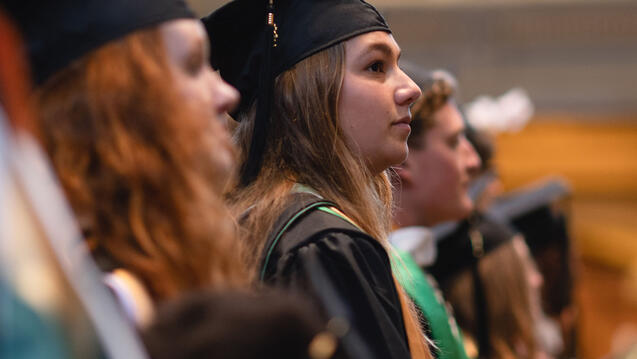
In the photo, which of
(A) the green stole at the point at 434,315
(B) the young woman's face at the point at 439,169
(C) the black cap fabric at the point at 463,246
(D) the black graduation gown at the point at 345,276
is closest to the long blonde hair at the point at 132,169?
(D) the black graduation gown at the point at 345,276

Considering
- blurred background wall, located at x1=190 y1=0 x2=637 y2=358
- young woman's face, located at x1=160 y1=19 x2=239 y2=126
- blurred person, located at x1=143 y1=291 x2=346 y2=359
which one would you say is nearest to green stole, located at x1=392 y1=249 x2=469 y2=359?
young woman's face, located at x1=160 y1=19 x2=239 y2=126

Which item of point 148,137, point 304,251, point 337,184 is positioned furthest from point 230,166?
point 337,184

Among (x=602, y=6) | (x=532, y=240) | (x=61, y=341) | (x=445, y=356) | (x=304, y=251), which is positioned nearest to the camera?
(x=61, y=341)

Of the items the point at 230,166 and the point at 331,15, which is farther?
the point at 331,15

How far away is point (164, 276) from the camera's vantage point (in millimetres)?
934

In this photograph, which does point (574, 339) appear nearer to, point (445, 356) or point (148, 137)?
point (445, 356)

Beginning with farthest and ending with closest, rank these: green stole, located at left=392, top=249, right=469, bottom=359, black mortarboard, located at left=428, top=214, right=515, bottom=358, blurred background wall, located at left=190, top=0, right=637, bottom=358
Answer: blurred background wall, located at left=190, top=0, right=637, bottom=358 < black mortarboard, located at left=428, top=214, right=515, bottom=358 < green stole, located at left=392, top=249, right=469, bottom=359

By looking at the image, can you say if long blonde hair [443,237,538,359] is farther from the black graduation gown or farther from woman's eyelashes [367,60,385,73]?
the black graduation gown

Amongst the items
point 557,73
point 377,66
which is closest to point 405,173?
point 377,66

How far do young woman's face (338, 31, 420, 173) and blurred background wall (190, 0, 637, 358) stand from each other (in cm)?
559

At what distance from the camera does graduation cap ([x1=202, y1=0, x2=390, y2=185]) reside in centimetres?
161

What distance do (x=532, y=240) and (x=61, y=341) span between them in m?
3.62

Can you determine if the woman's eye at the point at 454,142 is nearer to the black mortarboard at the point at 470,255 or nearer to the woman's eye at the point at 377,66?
the black mortarboard at the point at 470,255

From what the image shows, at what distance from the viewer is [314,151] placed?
5.24ft
